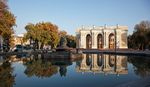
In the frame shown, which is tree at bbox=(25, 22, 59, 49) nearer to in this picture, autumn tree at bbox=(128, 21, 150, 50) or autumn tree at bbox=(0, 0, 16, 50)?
autumn tree at bbox=(128, 21, 150, 50)

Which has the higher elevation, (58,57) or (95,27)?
(95,27)

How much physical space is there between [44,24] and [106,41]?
33.6 metres

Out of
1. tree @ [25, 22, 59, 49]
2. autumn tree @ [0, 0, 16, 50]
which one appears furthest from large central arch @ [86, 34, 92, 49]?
autumn tree @ [0, 0, 16, 50]

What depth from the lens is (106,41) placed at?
125m

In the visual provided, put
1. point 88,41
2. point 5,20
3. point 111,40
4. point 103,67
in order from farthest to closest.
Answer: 1. point 88,41
2. point 111,40
3. point 5,20
4. point 103,67

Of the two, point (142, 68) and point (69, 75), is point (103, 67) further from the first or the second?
point (69, 75)

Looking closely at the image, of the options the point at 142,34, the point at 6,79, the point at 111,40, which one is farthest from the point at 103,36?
the point at 6,79

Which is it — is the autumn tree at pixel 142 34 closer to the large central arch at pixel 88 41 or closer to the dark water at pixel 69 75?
the large central arch at pixel 88 41

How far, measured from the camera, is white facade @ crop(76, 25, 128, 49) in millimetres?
122750

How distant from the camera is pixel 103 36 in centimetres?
12550

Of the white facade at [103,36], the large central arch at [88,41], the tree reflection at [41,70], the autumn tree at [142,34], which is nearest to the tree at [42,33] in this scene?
the white facade at [103,36]

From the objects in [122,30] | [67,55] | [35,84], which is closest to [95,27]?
[122,30]

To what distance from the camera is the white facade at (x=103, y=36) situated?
123 metres

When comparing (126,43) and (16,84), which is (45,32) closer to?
(126,43)
